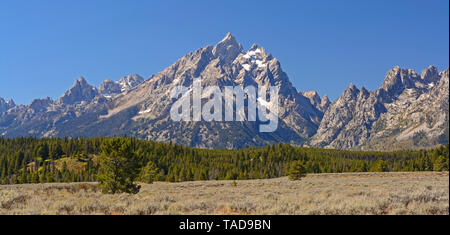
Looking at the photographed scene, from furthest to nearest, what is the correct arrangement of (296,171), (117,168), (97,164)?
(97,164) → (296,171) → (117,168)

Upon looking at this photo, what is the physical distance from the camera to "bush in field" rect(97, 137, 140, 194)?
38.5 metres

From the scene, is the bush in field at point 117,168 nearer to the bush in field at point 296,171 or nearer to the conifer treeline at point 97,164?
the bush in field at point 296,171

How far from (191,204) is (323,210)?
277 inches

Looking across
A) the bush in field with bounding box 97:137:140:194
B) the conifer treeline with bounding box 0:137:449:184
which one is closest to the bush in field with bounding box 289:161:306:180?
the conifer treeline with bounding box 0:137:449:184

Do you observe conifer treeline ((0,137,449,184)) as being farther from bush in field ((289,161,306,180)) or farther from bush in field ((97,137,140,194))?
bush in field ((97,137,140,194))

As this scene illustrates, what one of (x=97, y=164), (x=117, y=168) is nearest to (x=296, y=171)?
(x=117, y=168)

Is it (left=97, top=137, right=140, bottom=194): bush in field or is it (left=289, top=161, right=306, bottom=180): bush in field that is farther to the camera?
(left=289, top=161, right=306, bottom=180): bush in field

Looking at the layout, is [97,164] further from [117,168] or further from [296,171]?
[117,168]

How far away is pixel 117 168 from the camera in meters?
39.7

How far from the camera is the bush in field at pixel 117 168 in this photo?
38.5 m

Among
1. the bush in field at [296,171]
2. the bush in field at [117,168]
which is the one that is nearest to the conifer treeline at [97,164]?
the bush in field at [296,171]
